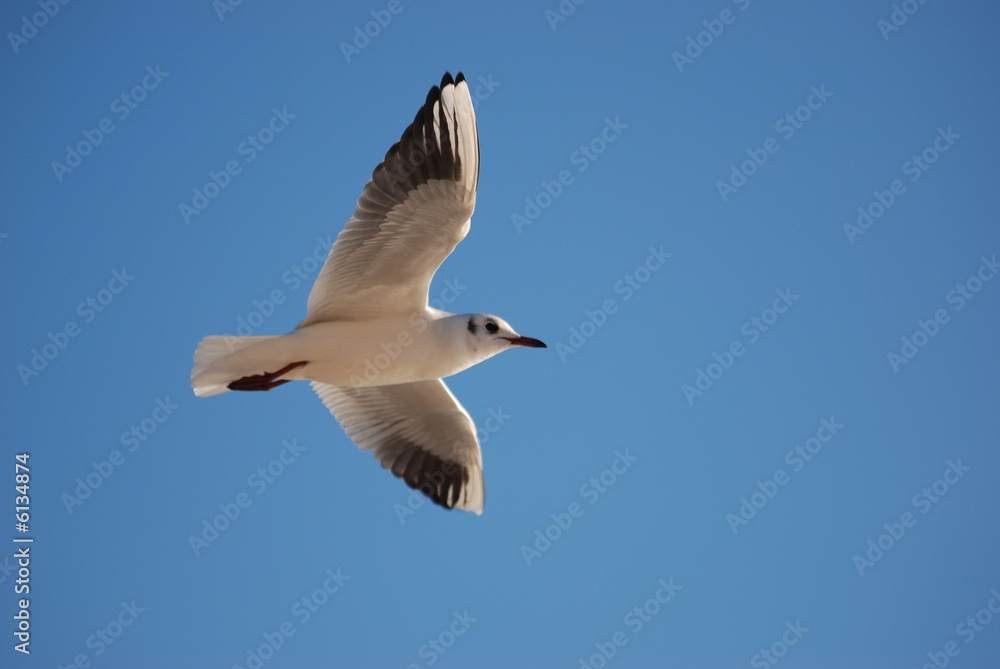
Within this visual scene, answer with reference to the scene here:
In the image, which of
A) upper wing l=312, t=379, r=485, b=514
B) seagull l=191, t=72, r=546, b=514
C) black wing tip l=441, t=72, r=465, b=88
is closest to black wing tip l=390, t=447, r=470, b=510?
upper wing l=312, t=379, r=485, b=514

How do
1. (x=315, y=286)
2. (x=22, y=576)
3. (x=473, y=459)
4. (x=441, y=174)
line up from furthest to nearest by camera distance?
(x=473, y=459)
(x=22, y=576)
(x=315, y=286)
(x=441, y=174)

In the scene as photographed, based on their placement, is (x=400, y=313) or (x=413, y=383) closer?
(x=400, y=313)

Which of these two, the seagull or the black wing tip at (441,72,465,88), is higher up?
the black wing tip at (441,72,465,88)

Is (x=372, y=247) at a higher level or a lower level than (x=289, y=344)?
higher

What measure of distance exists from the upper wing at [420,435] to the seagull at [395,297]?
0.32 m

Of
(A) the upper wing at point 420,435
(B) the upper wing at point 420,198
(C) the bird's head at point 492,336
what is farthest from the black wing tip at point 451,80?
(A) the upper wing at point 420,435

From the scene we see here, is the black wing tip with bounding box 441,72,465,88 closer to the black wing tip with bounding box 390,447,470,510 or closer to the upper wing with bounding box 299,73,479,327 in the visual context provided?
the upper wing with bounding box 299,73,479,327

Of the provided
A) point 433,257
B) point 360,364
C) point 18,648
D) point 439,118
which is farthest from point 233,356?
point 18,648

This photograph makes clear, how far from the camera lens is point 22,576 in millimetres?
6336

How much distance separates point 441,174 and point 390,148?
0.30 m

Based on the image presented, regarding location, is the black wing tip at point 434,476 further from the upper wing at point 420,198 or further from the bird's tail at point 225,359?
the upper wing at point 420,198

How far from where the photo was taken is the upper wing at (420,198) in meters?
5.55

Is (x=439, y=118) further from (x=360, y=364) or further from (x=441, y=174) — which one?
(x=360, y=364)

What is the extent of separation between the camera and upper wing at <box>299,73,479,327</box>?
5555 millimetres
